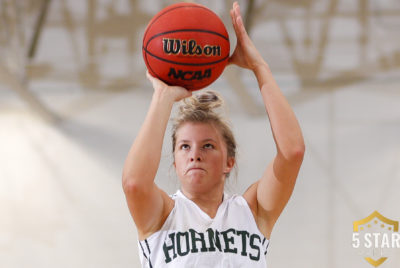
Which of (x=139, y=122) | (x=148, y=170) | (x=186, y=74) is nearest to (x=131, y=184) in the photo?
(x=148, y=170)

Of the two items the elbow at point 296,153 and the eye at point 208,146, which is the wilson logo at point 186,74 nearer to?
the eye at point 208,146

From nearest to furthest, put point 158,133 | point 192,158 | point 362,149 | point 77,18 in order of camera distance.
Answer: point 158,133 → point 192,158 → point 362,149 → point 77,18

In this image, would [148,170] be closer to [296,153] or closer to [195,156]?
[195,156]

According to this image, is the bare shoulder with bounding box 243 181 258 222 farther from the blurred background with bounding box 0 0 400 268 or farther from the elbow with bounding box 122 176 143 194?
the blurred background with bounding box 0 0 400 268

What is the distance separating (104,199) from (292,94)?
7.63 ft

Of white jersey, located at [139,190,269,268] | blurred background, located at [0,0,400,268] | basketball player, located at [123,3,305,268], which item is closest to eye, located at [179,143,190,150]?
basketball player, located at [123,3,305,268]

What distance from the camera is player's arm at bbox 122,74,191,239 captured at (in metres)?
1.32

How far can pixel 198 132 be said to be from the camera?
155 centimetres

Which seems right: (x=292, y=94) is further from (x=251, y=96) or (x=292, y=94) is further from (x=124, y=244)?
(x=124, y=244)

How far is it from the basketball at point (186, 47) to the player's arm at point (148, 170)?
0.10 meters

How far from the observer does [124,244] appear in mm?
5164

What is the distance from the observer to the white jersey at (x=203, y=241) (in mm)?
1394

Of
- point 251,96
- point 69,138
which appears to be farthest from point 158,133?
point 69,138

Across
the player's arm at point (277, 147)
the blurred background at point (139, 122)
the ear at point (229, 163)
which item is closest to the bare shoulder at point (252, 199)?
the player's arm at point (277, 147)
